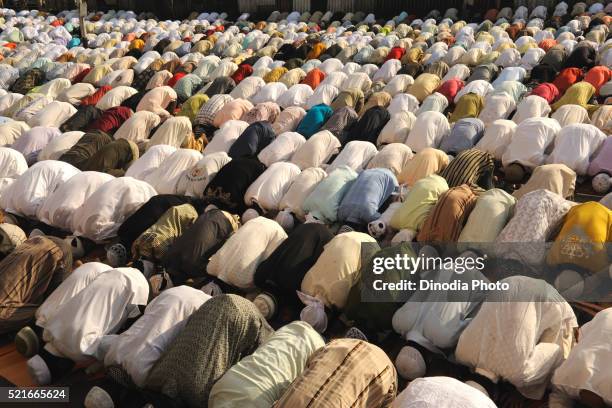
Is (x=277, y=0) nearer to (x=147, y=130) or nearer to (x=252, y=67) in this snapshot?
(x=252, y=67)

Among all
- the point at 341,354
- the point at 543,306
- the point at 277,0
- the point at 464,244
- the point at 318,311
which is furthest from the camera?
the point at 277,0

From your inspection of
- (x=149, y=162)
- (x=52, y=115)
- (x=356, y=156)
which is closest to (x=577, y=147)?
(x=356, y=156)

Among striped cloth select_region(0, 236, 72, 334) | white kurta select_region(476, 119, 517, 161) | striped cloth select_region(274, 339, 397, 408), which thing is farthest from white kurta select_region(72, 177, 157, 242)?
white kurta select_region(476, 119, 517, 161)

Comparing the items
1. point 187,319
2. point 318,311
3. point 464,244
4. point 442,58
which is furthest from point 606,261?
point 442,58

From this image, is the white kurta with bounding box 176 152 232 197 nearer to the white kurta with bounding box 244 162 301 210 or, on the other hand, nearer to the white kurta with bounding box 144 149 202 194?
the white kurta with bounding box 144 149 202 194

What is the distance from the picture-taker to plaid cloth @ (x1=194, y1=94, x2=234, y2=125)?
9.13 meters

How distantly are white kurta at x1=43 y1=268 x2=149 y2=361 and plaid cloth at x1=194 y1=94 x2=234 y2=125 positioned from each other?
5026 mm

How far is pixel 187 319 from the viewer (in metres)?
3.95

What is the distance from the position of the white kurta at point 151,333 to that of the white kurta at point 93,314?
0.15 metres

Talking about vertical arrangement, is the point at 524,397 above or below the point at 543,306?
below

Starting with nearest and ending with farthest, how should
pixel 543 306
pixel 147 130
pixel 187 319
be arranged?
1. pixel 543 306
2. pixel 187 319
3. pixel 147 130

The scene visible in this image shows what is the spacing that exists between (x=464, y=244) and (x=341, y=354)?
1972 mm

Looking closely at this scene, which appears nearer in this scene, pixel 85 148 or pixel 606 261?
pixel 606 261

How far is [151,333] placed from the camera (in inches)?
153
